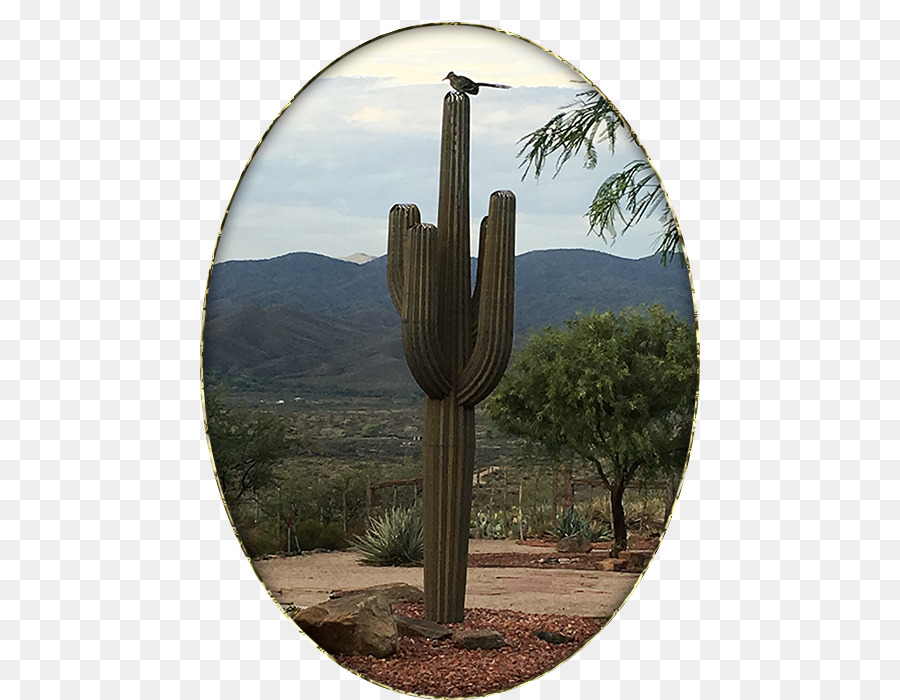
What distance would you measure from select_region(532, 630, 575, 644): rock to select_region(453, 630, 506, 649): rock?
22cm

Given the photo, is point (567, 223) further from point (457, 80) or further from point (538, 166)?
point (457, 80)

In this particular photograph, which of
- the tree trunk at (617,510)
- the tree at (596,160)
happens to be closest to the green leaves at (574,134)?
the tree at (596,160)

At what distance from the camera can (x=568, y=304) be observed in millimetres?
8398

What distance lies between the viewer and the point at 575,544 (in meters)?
8.59

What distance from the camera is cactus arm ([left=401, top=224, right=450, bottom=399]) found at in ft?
26.7

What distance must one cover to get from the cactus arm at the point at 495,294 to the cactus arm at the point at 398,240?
424 mm

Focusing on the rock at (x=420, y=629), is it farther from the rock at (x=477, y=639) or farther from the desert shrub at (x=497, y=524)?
the desert shrub at (x=497, y=524)

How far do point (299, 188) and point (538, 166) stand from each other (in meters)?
1.31

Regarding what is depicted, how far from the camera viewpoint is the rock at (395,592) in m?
8.46

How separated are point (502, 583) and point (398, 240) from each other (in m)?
1.96

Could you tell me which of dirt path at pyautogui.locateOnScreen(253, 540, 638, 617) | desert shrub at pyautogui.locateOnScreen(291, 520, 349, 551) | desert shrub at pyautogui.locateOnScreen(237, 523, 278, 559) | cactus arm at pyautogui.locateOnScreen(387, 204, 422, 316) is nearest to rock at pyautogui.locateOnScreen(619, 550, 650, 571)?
dirt path at pyautogui.locateOnScreen(253, 540, 638, 617)

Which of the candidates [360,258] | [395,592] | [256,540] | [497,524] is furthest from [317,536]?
[360,258]

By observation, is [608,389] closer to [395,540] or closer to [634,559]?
[634,559]

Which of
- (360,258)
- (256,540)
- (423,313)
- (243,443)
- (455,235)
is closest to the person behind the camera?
(423,313)
